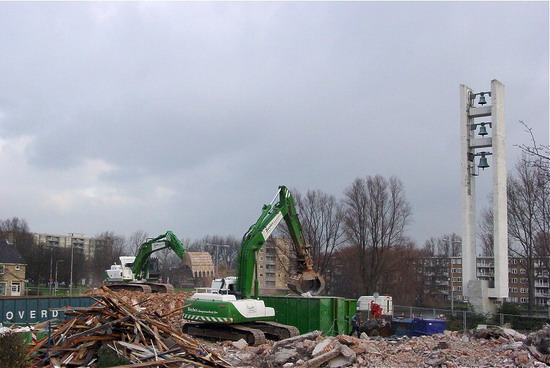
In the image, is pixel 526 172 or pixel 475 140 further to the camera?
pixel 526 172

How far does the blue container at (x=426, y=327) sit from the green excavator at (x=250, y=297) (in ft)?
16.8

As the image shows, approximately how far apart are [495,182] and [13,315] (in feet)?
79.7

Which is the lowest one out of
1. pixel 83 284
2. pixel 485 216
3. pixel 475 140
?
pixel 83 284

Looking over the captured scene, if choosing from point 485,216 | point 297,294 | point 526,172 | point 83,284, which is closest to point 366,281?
Result: point 485,216

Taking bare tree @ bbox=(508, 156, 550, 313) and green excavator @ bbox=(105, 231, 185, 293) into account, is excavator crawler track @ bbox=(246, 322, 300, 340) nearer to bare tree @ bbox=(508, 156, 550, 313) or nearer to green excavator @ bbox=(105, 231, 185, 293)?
green excavator @ bbox=(105, 231, 185, 293)

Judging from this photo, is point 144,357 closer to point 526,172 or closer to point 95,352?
point 95,352

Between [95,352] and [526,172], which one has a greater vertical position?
[526,172]

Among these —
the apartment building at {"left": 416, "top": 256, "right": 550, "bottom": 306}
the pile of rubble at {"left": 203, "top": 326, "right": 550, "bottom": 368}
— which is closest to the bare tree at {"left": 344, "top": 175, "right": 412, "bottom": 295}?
the apartment building at {"left": 416, "top": 256, "right": 550, "bottom": 306}

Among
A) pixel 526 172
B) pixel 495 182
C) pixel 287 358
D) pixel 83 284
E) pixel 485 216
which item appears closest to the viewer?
pixel 287 358

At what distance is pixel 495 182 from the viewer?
31.7 meters

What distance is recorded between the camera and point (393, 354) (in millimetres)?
14469

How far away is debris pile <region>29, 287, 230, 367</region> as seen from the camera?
11516mm

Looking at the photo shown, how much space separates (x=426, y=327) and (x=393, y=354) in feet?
34.8

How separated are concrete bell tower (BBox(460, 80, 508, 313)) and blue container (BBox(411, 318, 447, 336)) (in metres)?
7.52
